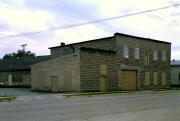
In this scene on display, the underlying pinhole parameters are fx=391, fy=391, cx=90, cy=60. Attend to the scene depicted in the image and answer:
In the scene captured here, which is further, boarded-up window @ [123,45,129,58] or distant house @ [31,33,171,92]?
boarded-up window @ [123,45,129,58]

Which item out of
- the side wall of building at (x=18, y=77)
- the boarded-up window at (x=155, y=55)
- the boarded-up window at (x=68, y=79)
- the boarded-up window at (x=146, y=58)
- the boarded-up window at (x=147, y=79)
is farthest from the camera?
the side wall of building at (x=18, y=77)

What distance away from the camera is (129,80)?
4897cm

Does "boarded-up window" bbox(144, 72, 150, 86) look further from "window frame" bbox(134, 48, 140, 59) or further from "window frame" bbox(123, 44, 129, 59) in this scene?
"window frame" bbox(123, 44, 129, 59)

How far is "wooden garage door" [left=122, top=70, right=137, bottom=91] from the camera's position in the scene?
158 ft

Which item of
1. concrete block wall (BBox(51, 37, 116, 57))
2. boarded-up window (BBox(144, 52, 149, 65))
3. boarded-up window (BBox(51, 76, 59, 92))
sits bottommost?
boarded-up window (BBox(51, 76, 59, 92))

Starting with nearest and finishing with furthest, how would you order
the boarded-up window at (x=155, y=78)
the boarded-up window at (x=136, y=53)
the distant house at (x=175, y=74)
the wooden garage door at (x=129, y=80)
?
the wooden garage door at (x=129, y=80)
the boarded-up window at (x=136, y=53)
the boarded-up window at (x=155, y=78)
the distant house at (x=175, y=74)

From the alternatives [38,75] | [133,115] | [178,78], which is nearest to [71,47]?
[38,75]

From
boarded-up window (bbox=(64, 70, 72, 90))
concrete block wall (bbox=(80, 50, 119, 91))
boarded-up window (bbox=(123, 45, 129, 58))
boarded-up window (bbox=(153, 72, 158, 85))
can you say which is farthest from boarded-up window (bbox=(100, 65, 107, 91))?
boarded-up window (bbox=(153, 72, 158, 85))

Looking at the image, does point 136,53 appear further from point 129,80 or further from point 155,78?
point 155,78

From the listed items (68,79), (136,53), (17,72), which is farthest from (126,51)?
(17,72)

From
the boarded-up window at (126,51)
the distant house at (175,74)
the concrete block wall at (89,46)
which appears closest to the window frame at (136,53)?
the boarded-up window at (126,51)

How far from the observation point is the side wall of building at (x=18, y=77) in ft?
190

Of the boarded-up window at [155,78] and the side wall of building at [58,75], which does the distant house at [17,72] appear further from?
the boarded-up window at [155,78]

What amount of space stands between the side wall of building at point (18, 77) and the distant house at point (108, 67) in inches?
262
